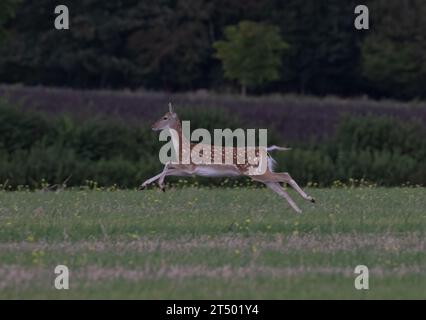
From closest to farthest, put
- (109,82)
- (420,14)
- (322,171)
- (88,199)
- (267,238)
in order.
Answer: (267,238) < (88,199) < (322,171) < (420,14) < (109,82)

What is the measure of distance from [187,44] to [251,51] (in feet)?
21.9

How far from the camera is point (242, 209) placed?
19.7m

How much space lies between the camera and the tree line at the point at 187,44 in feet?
257

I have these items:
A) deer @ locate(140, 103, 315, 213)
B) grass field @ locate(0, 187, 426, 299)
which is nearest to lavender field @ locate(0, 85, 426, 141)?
deer @ locate(140, 103, 315, 213)

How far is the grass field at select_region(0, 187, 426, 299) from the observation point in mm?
12617

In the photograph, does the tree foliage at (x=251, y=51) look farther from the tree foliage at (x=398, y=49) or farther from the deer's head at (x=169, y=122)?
the deer's head at (x=169, y=122)

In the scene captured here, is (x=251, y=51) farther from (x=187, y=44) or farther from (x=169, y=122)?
(x=169, y=122)

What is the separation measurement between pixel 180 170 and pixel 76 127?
1907cm

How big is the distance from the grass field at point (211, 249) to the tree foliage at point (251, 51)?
52.6 meters

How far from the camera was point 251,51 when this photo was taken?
74188 mm

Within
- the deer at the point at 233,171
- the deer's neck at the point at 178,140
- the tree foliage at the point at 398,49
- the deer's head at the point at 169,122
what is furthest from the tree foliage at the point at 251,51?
the deer at the point at 233,171

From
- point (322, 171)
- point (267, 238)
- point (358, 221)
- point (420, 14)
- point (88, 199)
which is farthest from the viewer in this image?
point (420, 14)
